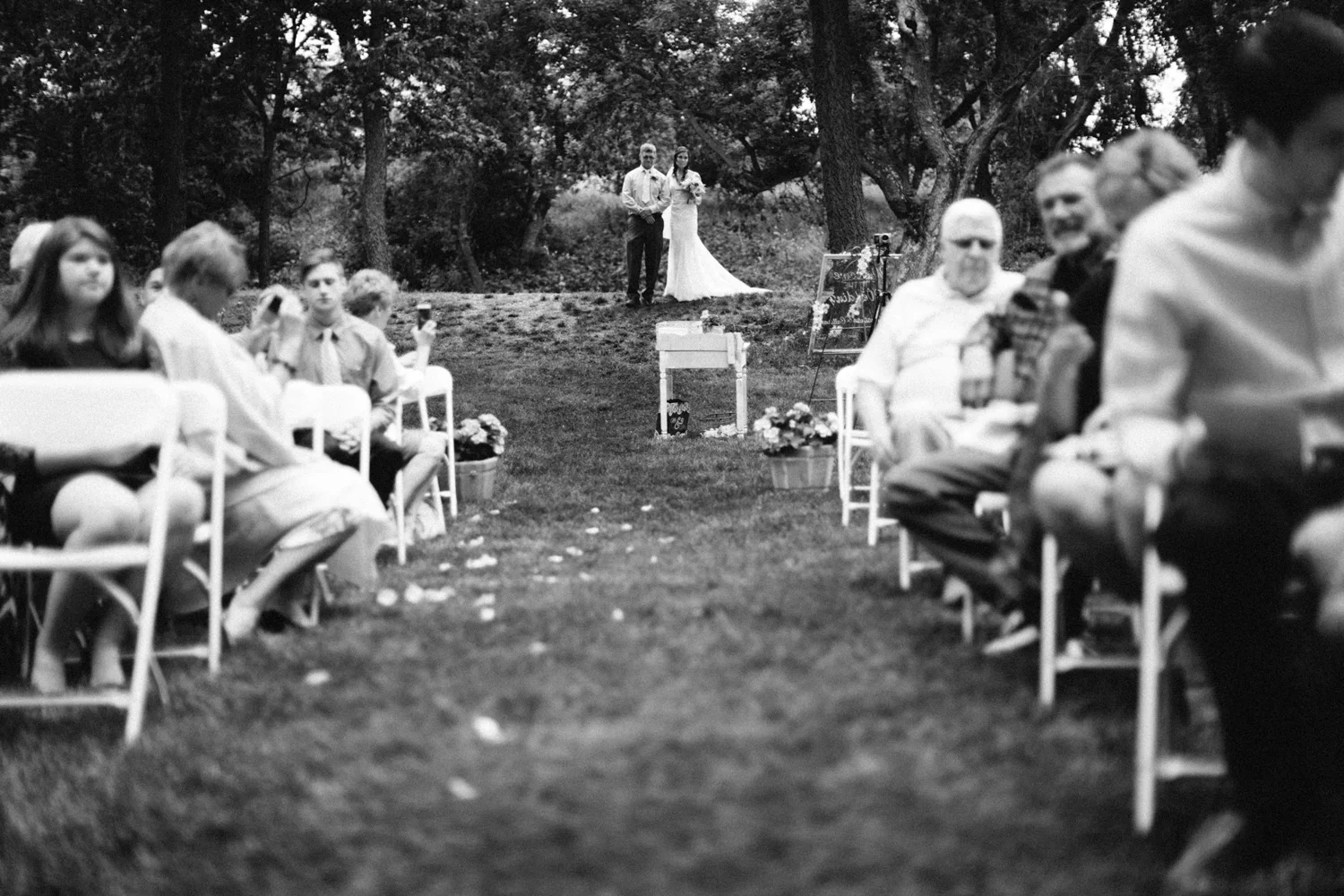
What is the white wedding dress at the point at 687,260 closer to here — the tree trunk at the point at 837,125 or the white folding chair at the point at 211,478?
the tree trunk at the point at 837,125

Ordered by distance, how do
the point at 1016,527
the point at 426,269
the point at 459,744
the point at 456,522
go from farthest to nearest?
the point at 426,269 < the point at 456,522 < the point at 1016,527 < the point at 459,744

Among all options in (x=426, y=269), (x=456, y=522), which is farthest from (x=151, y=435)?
(x=426, y=269)

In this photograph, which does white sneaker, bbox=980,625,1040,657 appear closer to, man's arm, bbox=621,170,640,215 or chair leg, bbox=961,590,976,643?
chair leg, bbox=961,590,976,643

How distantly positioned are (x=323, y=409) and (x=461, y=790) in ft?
10.0

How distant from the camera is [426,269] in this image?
91.4ft

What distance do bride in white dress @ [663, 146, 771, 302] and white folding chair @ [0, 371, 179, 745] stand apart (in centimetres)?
1337

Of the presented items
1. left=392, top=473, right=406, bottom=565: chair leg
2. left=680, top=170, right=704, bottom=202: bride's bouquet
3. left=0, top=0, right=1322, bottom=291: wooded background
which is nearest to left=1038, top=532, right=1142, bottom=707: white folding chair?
left=392, top=473, right=406, bottom=565: chair leg

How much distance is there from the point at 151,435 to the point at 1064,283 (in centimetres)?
280

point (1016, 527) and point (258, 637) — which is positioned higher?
point (1016, 527)

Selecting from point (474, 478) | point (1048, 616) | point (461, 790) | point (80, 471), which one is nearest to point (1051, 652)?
point (1048, 616)

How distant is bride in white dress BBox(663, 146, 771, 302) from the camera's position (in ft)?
58.1

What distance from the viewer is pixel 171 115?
626 inches

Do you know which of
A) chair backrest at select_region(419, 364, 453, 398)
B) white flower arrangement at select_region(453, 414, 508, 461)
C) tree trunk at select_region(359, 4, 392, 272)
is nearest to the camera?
chair backrest at select_region(419, 364, 453, 398)

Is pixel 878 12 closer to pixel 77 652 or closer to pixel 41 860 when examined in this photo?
pixel 77 652
